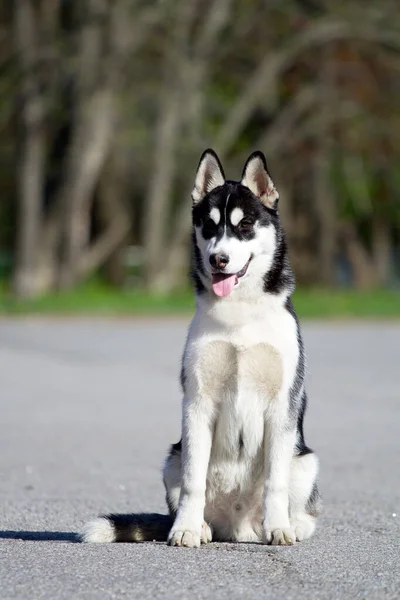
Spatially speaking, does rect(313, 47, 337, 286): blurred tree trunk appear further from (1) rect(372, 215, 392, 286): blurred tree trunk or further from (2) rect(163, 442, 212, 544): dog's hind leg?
(2) rect(163, 442, 212, 544): dog's hind leg

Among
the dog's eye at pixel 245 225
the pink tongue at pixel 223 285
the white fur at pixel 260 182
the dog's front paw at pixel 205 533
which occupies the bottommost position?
the dog's front paw at pixel 205 533

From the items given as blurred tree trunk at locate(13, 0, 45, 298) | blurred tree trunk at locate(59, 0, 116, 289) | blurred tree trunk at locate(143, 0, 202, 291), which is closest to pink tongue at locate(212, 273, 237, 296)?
blurred tree trunk at locate(13, 0, 45, 298)

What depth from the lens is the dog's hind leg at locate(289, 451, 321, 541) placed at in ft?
22.5

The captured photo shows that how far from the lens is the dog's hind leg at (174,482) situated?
265 inches

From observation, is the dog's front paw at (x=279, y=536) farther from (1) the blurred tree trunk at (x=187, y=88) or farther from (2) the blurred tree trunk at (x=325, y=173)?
(2) the blurred tree trunk at (x=325, y=173)

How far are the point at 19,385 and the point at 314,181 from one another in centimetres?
2794

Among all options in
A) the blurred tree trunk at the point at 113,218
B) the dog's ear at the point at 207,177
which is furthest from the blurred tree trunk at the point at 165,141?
the dog's ear at the point at 207,177

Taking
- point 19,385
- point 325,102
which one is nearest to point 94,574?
point 19,385

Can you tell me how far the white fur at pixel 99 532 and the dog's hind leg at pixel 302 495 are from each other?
91 centimetres

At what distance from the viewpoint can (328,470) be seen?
392 inches

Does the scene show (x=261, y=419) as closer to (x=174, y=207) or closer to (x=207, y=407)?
(x=207, y=407)

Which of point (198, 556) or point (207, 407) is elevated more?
point (207, 407)

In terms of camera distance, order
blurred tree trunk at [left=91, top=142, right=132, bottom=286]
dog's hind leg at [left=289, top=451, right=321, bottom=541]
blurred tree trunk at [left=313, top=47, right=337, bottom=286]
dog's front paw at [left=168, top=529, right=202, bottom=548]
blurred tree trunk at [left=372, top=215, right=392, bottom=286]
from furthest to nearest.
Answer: blurred tree trunk at [left=372, top=215, right=392, bottom=286]
blurred tree trunk at [left=91, top=142, right=132, bottom=286]
blurred tree trunk at [left=313, top=47, right=337, bottom=286]
dog's hind leg at [left=289, top=451, right=321, bottom=541]
dog's front paw at [left=168, top=529, right=202, bottom=548]

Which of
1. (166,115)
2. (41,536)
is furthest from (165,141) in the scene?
(41,536)
